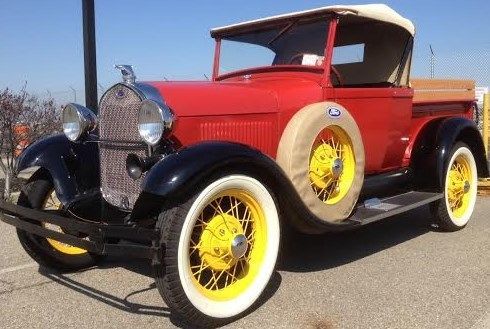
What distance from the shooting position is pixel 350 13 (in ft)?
12.7

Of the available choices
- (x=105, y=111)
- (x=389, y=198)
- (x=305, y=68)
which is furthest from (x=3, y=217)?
(x=389, y=198)

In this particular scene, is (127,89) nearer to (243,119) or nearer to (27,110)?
(243,119)

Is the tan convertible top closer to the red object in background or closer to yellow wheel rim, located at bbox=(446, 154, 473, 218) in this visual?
yellow wheel rim, located at bbox=(446, 154, 473, 218)

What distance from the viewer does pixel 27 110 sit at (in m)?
7.80

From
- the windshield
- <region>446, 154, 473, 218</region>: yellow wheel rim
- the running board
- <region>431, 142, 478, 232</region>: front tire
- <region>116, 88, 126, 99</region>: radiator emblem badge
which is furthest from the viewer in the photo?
<region>446, 154, 473, 218</region>: yellow wheel rim

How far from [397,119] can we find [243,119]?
5.41 feet

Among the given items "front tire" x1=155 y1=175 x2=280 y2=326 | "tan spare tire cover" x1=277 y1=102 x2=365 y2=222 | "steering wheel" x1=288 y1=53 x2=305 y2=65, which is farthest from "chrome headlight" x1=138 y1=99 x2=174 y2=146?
"steering wheel" x1=288 y1=53 x2=305 y2=65

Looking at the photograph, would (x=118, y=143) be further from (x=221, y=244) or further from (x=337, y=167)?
(x=337, y=167)

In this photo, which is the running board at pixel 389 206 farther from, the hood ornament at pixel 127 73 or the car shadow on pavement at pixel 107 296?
the hood ornament at pixel 127 73

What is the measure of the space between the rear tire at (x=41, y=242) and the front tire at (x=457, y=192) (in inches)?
126

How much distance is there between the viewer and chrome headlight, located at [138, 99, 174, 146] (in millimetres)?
2865

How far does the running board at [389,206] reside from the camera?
12.0ft

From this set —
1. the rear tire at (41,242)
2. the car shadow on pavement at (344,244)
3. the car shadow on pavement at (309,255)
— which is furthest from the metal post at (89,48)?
the car shadow on pavement at (344,244)

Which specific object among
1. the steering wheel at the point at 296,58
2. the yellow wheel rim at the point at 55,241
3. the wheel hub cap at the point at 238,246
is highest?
the steering wheel at the point at 296,58
